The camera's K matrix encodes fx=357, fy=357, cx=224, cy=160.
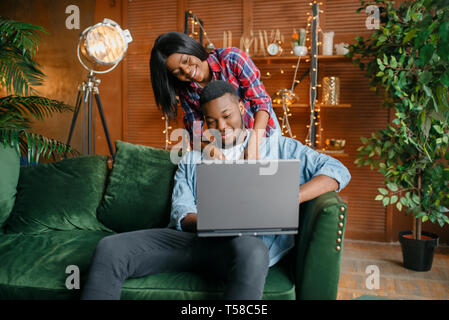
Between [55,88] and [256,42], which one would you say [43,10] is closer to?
[55,88]

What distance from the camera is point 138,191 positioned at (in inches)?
70.5

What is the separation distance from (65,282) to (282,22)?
2.73m

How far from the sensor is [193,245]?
1.33 meters

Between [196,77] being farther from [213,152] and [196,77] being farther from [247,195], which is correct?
[247,195]

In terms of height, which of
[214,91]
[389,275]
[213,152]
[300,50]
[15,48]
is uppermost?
[300,50]

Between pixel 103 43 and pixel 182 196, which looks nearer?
pixel 182 196

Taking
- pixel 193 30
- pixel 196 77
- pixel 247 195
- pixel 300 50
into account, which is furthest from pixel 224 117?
pixel 193 30

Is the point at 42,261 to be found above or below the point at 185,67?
below

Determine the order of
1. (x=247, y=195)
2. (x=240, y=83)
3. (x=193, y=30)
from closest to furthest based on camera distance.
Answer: (x=247, y=195)
(x=240, y=83)
(x=193, y=30)

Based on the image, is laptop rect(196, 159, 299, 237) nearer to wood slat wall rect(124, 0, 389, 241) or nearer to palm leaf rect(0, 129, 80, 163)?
palm leaf rect(0, 129, 80, 163)

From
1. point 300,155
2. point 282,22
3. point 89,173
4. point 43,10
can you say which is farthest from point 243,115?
point 43,10

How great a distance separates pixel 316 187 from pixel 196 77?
2.40 ft

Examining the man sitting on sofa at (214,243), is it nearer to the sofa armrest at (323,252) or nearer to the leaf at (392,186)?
the sofa armrest at (323,252)

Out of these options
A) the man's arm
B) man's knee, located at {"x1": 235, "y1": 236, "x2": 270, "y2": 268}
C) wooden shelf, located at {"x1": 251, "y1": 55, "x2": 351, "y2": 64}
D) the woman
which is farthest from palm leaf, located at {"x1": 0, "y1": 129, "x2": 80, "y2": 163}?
wooden shelf, located at {"x1": 251, "y1": 55, "x2": 351, "y2": 64}
